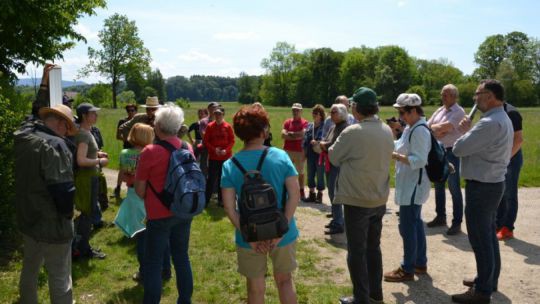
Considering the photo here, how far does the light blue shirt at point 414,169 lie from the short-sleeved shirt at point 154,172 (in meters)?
2.53

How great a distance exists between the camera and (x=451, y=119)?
6930 millimetres

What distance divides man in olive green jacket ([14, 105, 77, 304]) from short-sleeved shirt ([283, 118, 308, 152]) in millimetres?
6167

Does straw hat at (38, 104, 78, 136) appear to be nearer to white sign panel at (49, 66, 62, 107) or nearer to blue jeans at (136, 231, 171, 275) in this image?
white sign panel at (49, 66, 62, 107)

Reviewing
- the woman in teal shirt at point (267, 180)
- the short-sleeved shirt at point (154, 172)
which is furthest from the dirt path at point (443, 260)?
the short-sleeved shirt at point (154, 172)

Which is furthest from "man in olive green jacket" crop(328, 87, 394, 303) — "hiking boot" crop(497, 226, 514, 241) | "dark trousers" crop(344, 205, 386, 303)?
"hiking boot" crop(497, 226, 514, 241)

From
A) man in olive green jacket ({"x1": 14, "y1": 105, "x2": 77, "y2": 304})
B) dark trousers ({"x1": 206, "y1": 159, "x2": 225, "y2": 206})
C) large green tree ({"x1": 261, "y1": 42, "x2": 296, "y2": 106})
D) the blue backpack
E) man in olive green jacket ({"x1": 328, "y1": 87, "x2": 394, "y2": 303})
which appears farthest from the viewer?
large green tree ({"x1": 261, "y1": 42, "x2": 296, "y2": 106})

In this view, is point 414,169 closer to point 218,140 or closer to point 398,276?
point 398,276

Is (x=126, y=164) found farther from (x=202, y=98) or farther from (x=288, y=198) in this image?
(x=202, y=98)

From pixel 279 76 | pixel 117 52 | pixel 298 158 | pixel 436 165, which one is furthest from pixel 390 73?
pixel 436 165

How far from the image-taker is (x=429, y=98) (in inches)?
3474

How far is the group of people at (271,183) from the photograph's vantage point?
363cm

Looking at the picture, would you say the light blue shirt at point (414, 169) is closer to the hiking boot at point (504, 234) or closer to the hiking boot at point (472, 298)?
the hiking boot at point (472, 298)

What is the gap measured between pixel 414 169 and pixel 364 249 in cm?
116

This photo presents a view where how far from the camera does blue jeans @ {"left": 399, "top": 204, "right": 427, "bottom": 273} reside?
5.06m
